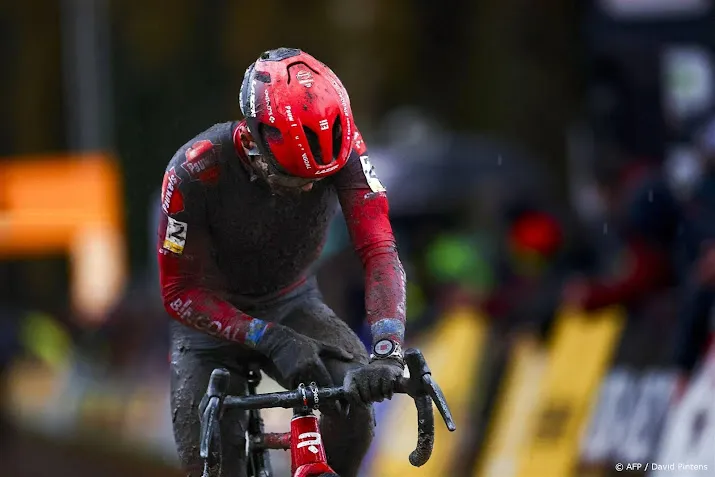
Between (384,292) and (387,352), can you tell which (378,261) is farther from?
(387,352)

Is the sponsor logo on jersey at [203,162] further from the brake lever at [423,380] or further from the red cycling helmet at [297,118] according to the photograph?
the brake lever at [423,380]

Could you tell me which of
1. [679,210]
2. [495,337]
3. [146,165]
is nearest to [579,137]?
[495,337]

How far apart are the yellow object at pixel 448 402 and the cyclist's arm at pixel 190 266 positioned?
4.60 m

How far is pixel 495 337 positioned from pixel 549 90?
A: 530 centimetres

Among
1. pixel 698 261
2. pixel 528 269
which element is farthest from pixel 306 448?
pixel 528 269

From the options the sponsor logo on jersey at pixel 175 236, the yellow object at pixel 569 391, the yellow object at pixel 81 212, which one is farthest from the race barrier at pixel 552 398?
the yellow object at pixel 81 212

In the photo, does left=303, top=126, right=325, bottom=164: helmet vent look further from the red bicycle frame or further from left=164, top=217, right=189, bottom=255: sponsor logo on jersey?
the red bicycle frame

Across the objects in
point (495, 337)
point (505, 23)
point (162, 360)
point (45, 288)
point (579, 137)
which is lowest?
point (45, 288)

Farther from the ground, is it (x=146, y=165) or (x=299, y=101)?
(x=299, y=101)

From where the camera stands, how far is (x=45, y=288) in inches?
1144

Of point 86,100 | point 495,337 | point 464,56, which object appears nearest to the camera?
point 495,337

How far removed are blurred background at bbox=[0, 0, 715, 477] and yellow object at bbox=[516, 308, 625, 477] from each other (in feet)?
0.07

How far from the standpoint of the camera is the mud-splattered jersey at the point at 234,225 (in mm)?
6234

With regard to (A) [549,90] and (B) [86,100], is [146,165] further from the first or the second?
(A) [549,90]
